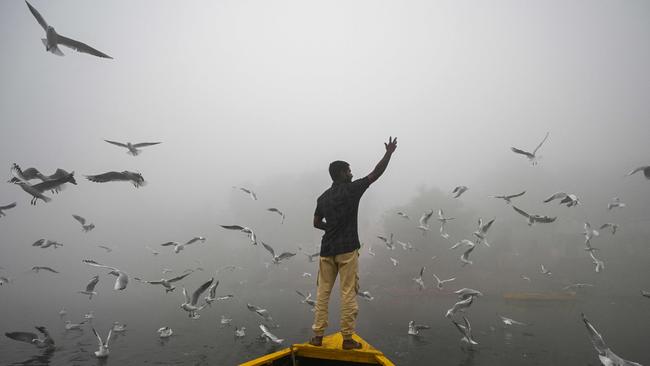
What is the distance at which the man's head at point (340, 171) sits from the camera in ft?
19.3

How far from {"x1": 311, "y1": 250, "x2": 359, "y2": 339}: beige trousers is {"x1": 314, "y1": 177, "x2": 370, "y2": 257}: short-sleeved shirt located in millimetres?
137

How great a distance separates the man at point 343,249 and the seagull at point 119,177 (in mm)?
5540

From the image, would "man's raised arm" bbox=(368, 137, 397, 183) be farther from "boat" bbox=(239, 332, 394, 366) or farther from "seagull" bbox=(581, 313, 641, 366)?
"seagull" bbox=(581, 313, 641, 366)

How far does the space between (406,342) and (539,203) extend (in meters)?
44.4

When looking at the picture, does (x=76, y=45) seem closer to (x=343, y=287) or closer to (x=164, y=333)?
(x=343, y=287)

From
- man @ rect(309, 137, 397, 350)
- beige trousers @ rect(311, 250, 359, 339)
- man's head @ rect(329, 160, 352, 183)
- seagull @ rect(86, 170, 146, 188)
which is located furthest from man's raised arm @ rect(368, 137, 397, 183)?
seagull @ rect(86, 170, 146, 188)

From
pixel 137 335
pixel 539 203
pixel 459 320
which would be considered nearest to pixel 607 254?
pixel 539 203

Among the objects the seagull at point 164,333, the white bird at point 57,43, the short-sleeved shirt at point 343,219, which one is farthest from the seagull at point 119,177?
the seagull at point 164,333

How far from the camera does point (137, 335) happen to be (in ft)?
80.8

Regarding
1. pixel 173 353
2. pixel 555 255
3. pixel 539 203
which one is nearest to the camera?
pixel 173 353

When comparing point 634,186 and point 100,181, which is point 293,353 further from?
point 634,186

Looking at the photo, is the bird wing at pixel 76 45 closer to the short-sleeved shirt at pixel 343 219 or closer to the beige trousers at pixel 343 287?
the short-sleeved shirt at pixel 343 219

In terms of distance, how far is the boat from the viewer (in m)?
5.38

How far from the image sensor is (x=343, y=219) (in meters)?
5.49
